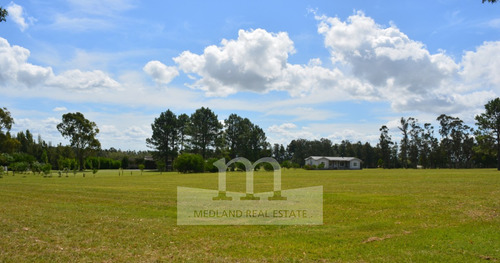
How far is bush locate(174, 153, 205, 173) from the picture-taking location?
64750 mm

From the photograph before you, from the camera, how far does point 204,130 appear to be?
87.3 meters

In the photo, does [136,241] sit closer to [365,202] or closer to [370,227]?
[370,227]

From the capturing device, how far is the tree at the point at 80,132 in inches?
3068

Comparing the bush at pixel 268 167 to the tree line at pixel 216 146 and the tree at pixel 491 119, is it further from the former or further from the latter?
the tree at pixel 491 119

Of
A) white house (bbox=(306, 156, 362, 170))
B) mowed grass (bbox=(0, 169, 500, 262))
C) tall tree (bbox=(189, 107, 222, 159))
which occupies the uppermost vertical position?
tall tree (bbox=(189, 107, 222, 159))

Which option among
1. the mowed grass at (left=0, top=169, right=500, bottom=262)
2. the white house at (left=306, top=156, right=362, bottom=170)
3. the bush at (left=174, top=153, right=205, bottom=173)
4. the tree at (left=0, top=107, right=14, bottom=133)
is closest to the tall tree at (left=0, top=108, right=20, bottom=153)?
the tree at (left=0, top=107, right=14, bottom=133)

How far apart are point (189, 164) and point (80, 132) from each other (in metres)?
30.2

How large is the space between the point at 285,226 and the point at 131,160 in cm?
10089

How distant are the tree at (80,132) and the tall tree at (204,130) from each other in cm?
2149

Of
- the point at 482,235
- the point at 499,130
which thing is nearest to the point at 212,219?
the point at 482,235

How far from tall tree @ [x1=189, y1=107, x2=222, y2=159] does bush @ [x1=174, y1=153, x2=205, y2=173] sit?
20.3 metres
